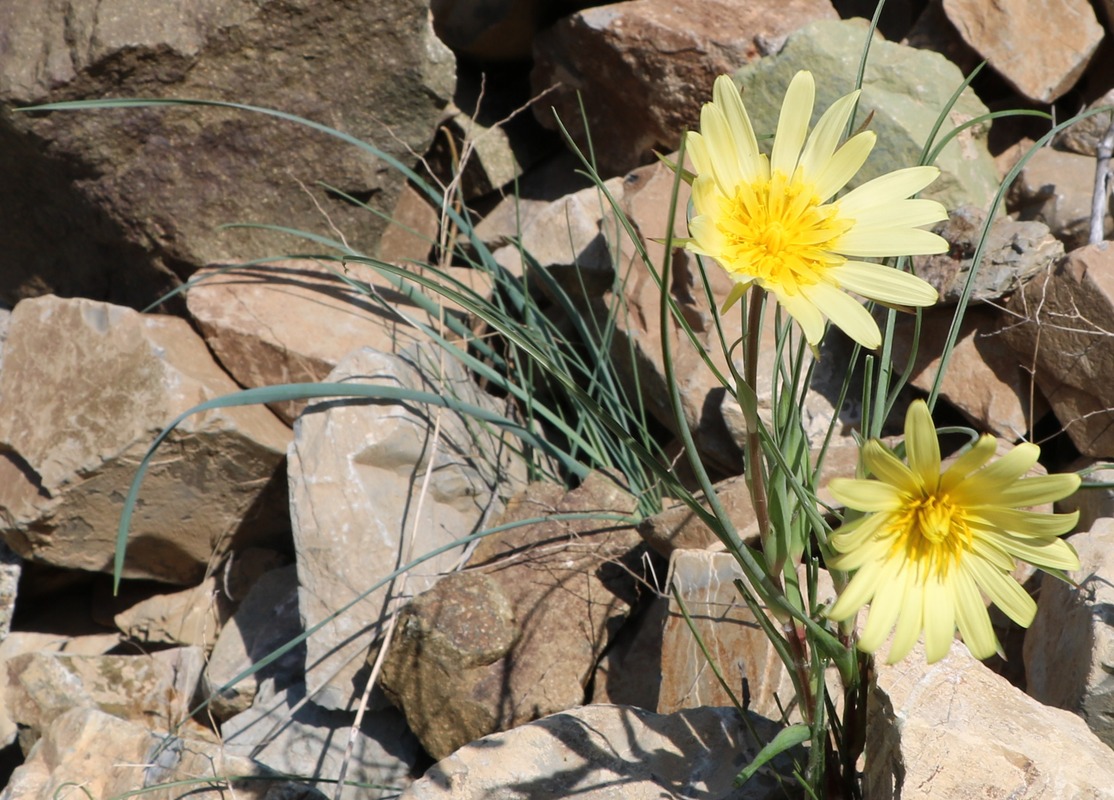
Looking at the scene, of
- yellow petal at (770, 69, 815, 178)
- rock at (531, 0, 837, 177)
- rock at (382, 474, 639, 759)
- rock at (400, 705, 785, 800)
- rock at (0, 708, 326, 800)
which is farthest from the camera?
rock at (531, 0, 837, 177)

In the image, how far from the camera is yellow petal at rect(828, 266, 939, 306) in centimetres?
115

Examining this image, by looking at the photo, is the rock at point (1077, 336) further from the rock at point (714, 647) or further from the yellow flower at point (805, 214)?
the yellow flower at point (805, 214)

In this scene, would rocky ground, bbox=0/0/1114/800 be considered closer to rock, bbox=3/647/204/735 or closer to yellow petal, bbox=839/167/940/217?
rock, bbox=3/647/204/735

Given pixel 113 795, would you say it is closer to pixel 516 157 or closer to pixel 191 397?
pixel 191 397

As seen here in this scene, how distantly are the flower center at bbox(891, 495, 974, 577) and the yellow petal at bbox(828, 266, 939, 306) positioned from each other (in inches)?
8.6

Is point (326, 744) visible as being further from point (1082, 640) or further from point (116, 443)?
point (1082, 640)

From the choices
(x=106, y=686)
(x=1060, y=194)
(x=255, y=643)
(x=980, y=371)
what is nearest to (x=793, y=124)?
(x=980, y=371)

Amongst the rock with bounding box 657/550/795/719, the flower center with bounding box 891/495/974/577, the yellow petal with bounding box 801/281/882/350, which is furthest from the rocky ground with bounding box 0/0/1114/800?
the yellow petal with bounding box 801/281/882/350

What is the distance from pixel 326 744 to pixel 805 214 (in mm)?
1644

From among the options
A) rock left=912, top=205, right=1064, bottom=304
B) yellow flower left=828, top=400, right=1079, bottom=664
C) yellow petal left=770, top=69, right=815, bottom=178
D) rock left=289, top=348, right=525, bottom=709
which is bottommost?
rock left=289, top=348, right=525, bottom=709

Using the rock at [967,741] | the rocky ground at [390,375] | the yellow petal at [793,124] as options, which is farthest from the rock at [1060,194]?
the yellow petal at [793,124]

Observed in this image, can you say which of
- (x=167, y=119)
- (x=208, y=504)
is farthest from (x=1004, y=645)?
(x=167, y=119)

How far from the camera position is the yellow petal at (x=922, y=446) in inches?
42.1

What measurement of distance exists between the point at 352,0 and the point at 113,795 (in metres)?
2.06
